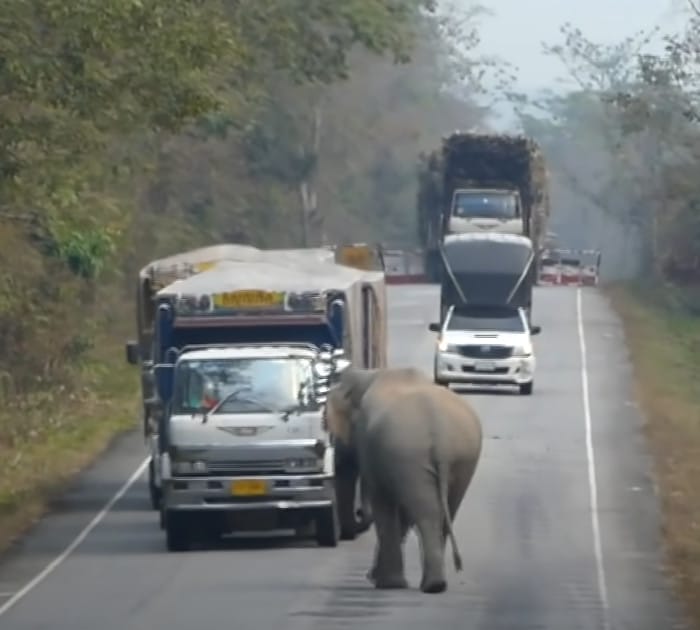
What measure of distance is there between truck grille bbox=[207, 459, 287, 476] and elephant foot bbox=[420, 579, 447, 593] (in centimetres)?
359

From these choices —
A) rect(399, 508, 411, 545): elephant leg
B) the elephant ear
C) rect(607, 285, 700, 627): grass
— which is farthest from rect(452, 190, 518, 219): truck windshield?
rect(399, 508, 411, 545): elephant leg

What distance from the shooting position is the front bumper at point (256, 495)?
24.8 metres

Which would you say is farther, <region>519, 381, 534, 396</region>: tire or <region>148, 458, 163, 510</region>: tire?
<region>519, 381, 534, 396</region>: tire

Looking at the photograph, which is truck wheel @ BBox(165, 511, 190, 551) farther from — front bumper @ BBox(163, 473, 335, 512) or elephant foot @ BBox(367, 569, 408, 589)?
elephant foot @ BBox(367, 569, 408, 589)

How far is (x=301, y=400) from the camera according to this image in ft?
82.6

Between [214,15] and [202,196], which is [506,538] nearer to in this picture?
[214,15]

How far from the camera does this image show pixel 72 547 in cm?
2706

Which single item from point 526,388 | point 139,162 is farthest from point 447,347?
point 139,162

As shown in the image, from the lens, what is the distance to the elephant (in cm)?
2136

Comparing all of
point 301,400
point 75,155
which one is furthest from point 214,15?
point 301,400

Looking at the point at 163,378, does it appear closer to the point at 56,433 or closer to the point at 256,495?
the point at 256,495

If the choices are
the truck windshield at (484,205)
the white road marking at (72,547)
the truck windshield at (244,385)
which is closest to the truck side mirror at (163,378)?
the truck windshield at (244,385)

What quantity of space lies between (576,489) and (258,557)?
8.91 meters

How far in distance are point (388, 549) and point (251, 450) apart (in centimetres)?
345
